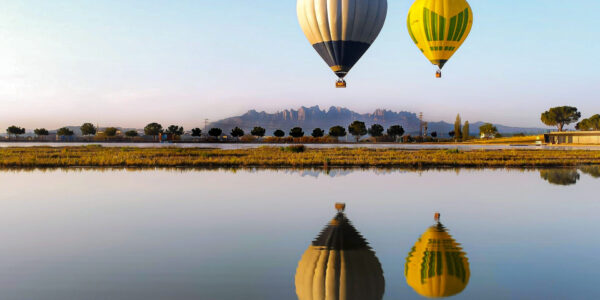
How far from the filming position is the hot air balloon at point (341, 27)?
131 feet

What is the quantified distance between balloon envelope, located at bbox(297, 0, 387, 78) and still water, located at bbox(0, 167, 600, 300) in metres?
18.6

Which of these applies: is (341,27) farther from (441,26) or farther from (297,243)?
(297,243)

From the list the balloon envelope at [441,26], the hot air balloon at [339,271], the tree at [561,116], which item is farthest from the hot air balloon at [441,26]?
the tree at [561,116]

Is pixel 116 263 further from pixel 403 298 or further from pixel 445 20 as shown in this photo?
pixel 445 20

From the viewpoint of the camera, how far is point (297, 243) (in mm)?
13109

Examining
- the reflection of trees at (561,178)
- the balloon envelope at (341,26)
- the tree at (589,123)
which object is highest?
the balloon envelope at (341,26)

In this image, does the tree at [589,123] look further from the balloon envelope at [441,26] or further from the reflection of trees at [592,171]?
the reflection of trees at [592,171]

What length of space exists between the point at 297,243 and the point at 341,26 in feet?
98.7

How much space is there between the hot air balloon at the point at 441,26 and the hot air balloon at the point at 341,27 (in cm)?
657

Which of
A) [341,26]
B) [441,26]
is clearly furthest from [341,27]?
[441,26]

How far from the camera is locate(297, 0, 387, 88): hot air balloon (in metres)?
39.9

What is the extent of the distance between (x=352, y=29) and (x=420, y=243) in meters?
30.1

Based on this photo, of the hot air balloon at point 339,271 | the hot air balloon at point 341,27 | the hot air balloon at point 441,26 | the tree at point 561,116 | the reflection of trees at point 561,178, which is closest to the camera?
the hot air balloon at point 339,271

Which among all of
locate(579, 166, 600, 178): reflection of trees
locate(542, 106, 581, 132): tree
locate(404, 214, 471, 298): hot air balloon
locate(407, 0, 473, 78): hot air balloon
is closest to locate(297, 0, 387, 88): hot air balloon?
locate(407, 0, 473, 78): hot air balloon
